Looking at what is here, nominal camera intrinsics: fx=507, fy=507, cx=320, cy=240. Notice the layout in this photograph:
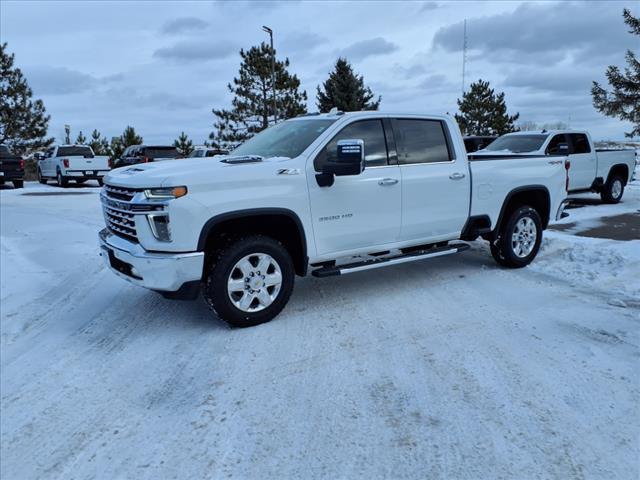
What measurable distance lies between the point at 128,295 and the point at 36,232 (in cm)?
479

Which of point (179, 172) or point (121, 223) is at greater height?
point (179, 172)

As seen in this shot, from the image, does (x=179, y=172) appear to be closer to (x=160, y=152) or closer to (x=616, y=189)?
(x=616, y=189)

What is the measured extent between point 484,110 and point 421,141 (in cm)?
3964

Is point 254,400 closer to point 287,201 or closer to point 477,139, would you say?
point 287,201

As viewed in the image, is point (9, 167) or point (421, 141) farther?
point (9, 167)

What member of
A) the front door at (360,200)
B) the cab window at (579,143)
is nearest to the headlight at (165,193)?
the front door at (360,200)

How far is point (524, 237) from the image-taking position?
668 centimetres

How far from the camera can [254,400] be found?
3330 millimetres

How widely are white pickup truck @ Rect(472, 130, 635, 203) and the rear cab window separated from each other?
6.90 meters

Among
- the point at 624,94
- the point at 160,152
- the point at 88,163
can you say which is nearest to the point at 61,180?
the point at 88,163

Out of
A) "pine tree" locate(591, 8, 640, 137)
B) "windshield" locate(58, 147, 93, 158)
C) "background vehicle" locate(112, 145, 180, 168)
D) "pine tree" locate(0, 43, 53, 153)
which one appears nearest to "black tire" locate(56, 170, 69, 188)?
"windshield" locate(58, 147, 93, 158)

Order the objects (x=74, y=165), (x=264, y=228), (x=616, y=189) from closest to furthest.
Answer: (x=264, y=228), (x=616, y=189), (x=74, y=165)

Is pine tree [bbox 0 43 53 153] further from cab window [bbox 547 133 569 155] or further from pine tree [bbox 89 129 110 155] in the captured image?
cab window [bbox 547 133 569 155]

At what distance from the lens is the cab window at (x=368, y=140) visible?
16.3ft
